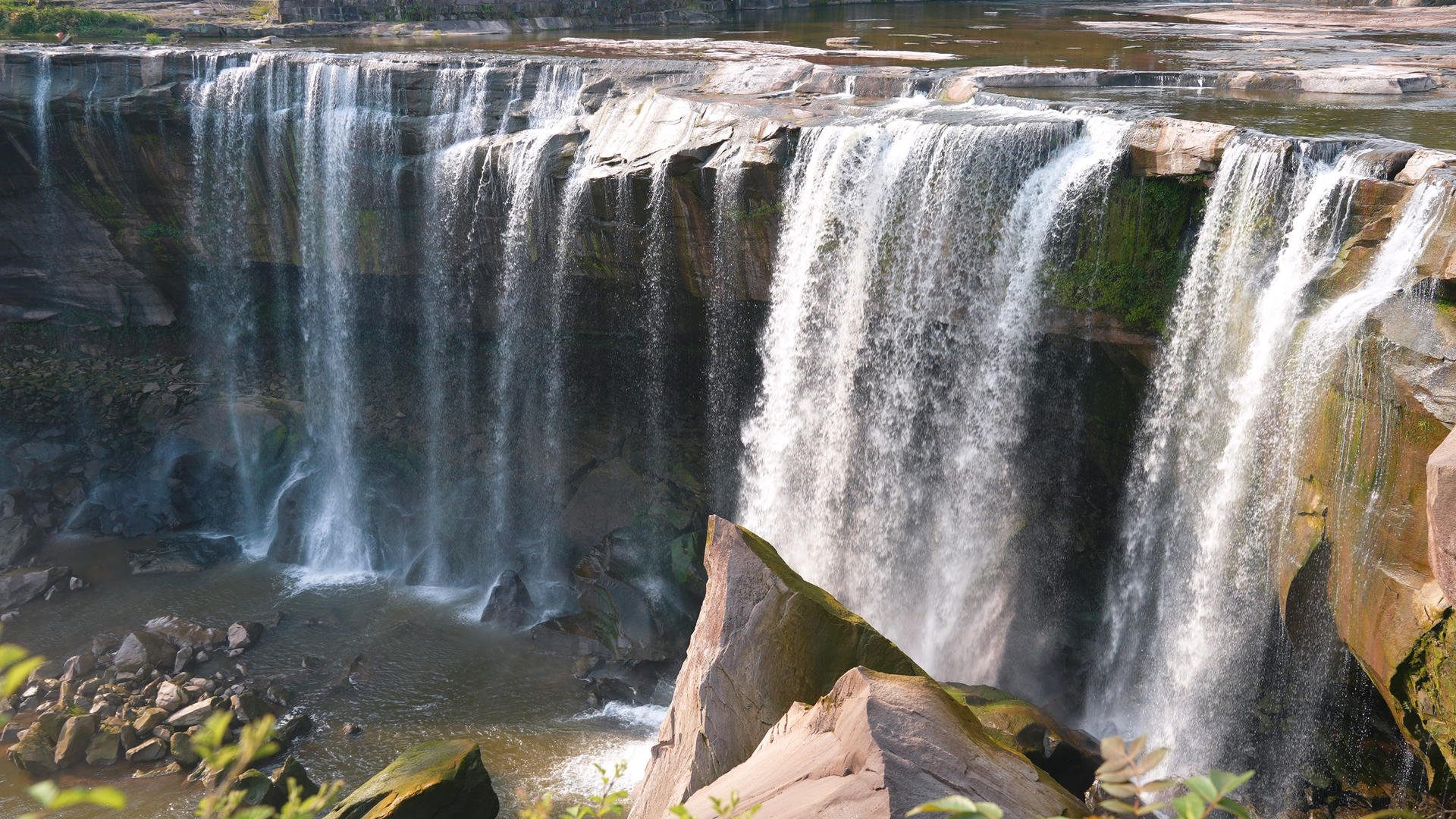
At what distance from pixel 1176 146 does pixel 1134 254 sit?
59.2 inches

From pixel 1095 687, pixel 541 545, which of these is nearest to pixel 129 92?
pixel 541 545

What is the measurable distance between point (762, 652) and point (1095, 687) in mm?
6951

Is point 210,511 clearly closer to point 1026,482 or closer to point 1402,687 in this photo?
point 1026,482

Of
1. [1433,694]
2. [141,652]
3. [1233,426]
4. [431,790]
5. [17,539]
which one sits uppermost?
[1233,426]

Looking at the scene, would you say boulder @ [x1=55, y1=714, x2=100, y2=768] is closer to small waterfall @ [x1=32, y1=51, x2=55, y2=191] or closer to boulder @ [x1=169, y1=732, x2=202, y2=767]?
boulder @ [x1=169, y1=732, x2=202, y2=767]

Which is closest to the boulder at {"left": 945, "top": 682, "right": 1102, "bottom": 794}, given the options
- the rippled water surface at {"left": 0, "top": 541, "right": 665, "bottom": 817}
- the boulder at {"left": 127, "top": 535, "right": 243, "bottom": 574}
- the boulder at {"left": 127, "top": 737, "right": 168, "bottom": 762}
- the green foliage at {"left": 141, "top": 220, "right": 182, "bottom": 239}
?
the rippled water surface at {"left": 0, "top": 541, "right": 665, "bottom": 817}

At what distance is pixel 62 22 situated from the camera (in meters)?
30.3

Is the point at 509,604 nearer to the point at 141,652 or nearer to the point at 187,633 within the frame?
the point at 187,633

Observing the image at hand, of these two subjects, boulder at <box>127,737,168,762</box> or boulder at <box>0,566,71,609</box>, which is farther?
boulder at <box>0,566,71,609</box>

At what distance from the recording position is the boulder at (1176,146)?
13.6 meters

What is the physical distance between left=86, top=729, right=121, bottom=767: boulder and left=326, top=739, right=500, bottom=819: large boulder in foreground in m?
4.59

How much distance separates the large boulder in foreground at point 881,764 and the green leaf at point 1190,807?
4.02m

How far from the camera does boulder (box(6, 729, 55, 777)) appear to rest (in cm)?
1509

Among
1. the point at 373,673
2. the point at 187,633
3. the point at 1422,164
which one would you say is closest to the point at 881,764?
the point at 1422,164
